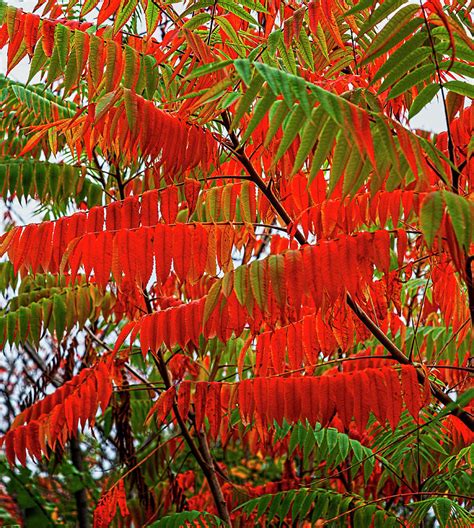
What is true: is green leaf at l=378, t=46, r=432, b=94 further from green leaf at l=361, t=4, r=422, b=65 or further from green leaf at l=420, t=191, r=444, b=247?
green leaf at l=420, t=191, r=444, b=247

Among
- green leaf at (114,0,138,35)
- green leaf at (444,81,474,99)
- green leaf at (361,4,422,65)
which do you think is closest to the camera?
green leaf at (361,4,422,65)

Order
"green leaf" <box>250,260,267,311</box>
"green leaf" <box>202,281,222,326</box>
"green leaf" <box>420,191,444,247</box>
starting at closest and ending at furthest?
"green leaf" <box>420,191,444,247</box> < "green leaf" <box>250,260,267,311</box> < "green leaf" <box>202,281,222,326</box>

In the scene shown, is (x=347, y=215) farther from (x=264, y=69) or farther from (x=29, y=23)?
(x=29, y=23)

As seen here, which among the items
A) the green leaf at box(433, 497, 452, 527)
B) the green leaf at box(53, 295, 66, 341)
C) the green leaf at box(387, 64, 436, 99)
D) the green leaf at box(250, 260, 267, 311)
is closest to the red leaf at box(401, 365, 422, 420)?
the green leaf at box(433, 497, 452, 527)

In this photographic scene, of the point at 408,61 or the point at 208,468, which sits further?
the point at 208,468

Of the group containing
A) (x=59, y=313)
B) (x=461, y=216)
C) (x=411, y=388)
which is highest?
(x=461, y=216)

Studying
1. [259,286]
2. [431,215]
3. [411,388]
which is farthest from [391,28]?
[411,388]

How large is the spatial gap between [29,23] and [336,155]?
114 centimetres

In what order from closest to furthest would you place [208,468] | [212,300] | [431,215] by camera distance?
[431,215]
[212,300]
[208,468]

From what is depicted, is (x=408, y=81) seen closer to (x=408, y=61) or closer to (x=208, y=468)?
(x=408, y=61)

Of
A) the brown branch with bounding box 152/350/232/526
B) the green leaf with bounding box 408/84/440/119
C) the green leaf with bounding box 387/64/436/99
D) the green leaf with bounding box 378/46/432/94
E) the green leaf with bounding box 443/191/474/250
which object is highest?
the green leaf with bounding box 378/46/432/94

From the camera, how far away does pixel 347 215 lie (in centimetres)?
236

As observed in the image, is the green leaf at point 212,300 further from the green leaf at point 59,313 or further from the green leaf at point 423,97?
the green leaf at point 59,313

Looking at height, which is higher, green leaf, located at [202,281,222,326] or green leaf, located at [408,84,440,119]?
green leaf, located at [408,84,440,119]
